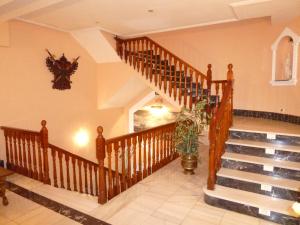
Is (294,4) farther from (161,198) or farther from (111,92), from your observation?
(111,92)

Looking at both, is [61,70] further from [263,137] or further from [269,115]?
[269,115]

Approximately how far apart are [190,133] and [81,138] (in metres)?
3.67

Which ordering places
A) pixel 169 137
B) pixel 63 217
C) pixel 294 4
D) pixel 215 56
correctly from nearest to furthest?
pixel 63 217 → pixel 294 4 → pixel 169 137 → pixel 215 56

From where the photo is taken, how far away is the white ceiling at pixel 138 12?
4035 millimetres

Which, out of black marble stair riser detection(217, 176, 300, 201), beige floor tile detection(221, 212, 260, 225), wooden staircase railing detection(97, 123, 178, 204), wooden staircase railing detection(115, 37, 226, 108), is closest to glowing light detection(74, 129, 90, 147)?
wooden staircase railing detection(97, 123, 178, 204)

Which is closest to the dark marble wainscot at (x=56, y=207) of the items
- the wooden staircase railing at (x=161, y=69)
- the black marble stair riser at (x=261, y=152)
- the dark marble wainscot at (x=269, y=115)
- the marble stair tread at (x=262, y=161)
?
the marble stair tread at (x=262, y=161)

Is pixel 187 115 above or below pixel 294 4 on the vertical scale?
below

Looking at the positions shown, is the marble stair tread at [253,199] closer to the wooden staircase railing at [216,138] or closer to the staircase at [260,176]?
the staircase at [260,176]

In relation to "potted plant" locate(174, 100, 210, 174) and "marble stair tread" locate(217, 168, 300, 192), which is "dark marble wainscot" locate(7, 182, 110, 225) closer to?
"marble stair tread" locate(217, 168, 300, 192)

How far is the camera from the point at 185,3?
13.5 feet

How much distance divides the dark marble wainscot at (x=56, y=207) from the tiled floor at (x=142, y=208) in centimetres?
8

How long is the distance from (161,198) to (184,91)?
2755 mm

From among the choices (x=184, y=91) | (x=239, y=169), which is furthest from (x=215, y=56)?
(x=239, y=169)

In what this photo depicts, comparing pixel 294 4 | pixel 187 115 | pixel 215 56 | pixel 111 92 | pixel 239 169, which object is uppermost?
pixel 294 4
